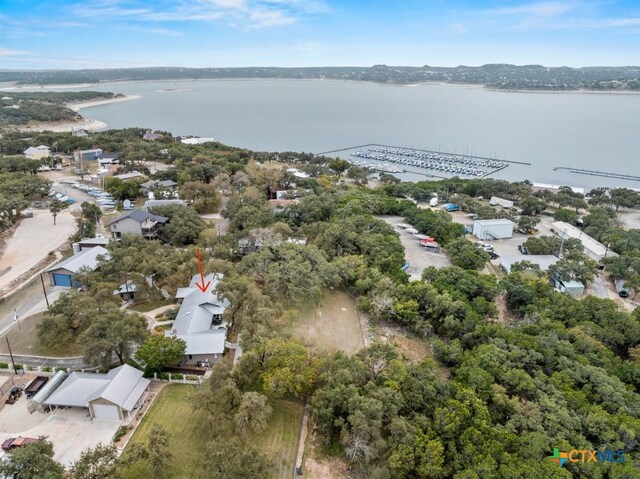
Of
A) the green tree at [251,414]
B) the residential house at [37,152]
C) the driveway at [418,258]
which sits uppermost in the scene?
the residential house at [37,152]

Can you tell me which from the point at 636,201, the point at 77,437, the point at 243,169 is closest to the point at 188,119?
the point at 243,169

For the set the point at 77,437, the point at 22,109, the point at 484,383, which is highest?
the point at 22,109

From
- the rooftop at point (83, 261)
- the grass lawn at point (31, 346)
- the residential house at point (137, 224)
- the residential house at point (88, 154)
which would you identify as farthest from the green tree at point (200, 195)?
the residential house at point (88, 154)

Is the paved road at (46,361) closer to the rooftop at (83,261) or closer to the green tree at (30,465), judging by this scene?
the rooftop at (83,261)

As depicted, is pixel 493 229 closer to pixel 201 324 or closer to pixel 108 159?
pixel 201 324

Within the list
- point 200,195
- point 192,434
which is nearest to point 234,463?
point 192,434

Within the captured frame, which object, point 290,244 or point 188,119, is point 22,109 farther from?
point 290,244
